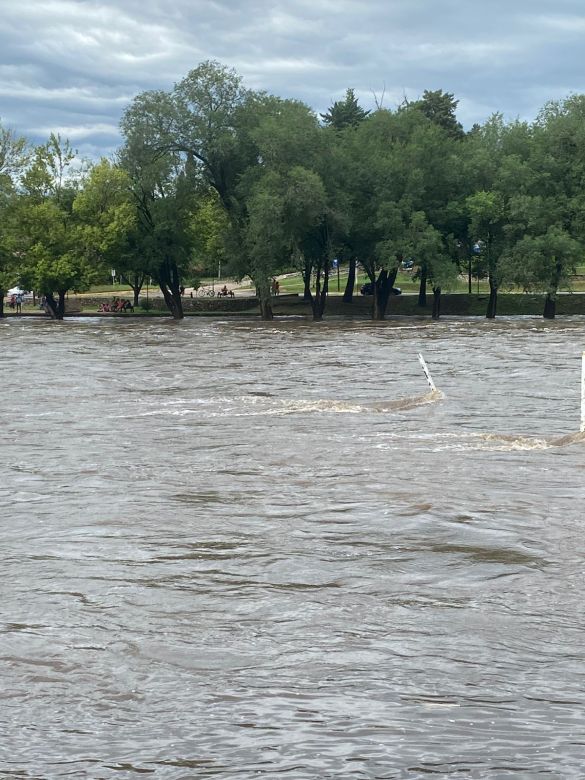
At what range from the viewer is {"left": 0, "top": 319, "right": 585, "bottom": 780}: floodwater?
6.80 metres

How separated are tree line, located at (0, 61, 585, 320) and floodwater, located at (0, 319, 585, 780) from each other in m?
53.3

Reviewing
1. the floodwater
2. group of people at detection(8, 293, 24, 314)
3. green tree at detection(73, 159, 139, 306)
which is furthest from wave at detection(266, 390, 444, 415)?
group of people at detection(8, 293, 24, 314)

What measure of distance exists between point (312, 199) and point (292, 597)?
6444 centimetres

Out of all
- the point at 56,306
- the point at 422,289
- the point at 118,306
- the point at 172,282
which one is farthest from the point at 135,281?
the point at 422,289

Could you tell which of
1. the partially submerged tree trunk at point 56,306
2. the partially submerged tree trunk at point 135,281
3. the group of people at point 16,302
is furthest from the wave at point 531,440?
the group of people at point 16,302

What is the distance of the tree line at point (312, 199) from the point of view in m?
75.3

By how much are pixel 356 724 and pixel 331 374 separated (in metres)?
28.6

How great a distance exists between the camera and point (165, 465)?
56.4 ft

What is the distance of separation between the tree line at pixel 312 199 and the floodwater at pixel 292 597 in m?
53.3

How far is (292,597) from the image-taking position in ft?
32.0

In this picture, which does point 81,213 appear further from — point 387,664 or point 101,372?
point 387,664

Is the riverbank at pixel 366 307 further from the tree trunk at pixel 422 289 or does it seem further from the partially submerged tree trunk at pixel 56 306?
the partially submerged tree trunk at pixel 56 306

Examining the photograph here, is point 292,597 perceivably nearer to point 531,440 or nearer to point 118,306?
point 531,440

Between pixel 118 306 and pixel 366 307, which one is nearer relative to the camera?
pixel 366 307
